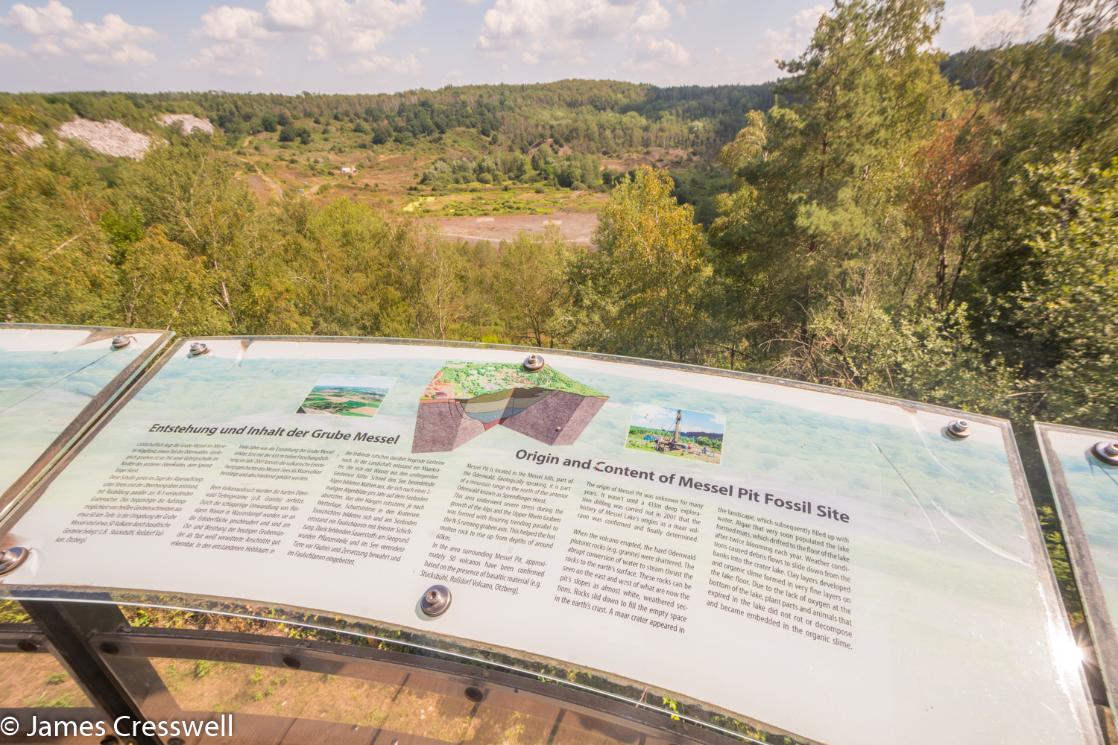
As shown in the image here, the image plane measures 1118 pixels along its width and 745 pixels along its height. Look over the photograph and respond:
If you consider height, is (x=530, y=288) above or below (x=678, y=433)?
below

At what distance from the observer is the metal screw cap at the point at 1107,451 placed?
2.78 m

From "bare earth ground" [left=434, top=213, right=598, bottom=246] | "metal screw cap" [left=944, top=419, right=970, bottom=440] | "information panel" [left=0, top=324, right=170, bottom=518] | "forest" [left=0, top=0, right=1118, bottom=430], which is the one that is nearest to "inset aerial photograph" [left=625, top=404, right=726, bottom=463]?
"metal screw cap" [left=944, top=419, right=970, bottom=440]

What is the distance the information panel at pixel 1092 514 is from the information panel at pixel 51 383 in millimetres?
6524

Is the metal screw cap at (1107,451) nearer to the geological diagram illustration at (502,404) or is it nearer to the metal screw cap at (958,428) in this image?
the metal screw cap at (958,428)

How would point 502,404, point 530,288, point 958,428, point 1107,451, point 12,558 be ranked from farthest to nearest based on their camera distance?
point 530,288
point 502,404
point 958,428
point 12,558
point 1107,451

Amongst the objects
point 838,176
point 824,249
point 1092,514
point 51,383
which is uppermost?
point 838,176

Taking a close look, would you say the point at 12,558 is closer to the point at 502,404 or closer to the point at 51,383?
the point at 51,383

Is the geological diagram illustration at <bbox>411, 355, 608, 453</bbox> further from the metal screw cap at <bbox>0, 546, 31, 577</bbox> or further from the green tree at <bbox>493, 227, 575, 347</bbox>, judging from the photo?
the green tree at <bbox>493, 227, 575, 347</bbox>

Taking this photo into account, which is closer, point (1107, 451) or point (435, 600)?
point (435, 600)

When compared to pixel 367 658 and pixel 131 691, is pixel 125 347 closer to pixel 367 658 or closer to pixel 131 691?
pixel 131 691

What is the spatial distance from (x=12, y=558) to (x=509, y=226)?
80809 millimetres

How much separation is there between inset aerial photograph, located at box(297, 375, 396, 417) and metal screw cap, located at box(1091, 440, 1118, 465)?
4918 millimetres

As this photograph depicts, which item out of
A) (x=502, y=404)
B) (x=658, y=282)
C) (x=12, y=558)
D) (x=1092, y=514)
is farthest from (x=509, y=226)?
(x=1092, y=514)

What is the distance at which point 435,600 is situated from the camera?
2.66m
